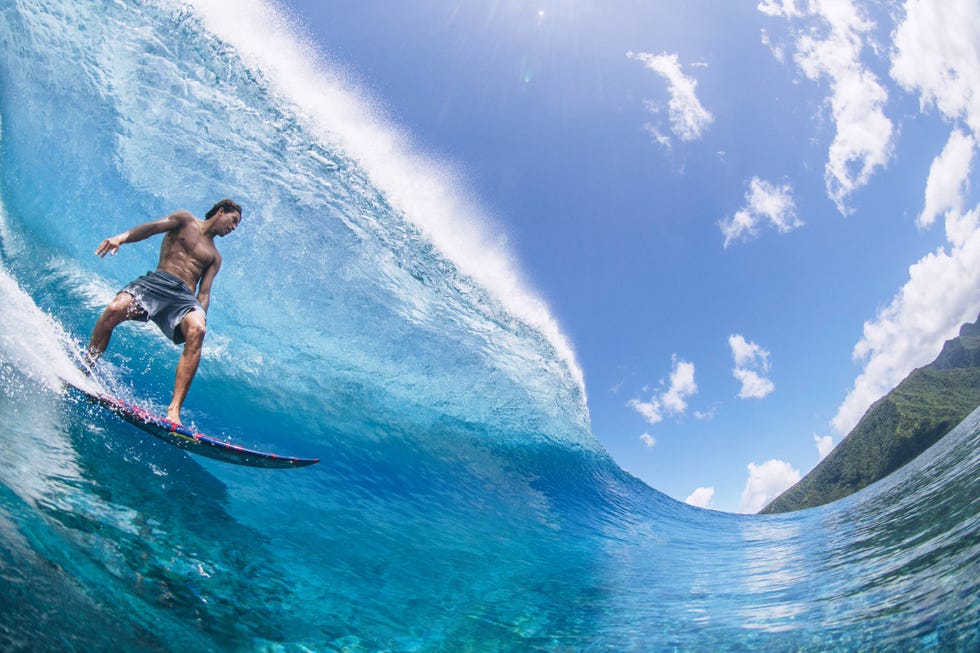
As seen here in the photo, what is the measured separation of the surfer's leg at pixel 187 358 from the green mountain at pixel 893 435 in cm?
3295

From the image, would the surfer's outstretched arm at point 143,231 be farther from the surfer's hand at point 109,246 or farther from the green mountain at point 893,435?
the green mountain at point 893,435

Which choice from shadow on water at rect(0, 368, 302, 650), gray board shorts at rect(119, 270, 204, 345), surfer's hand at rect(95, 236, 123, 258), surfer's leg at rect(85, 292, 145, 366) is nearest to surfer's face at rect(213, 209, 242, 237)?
gray board shorts at rect(119, 270, 204, 345)

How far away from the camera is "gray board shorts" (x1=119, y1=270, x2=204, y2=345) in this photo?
3.88 meters

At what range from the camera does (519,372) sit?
44.2 feet

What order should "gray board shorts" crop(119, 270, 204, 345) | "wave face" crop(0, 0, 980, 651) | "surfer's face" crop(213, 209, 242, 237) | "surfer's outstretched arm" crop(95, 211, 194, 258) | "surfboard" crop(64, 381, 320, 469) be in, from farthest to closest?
1. "surfer's face" crop(213, 209, 242, 237)
2. "gray board shorts" crop(119, 270, 204, 345)
3. "surfer's outstretched arm" crop(95, 211, 194, 258)
4. "surfboard" crop(64, 381, 320, 469)
5. "wave face" crop(0, 0, 980, 651)

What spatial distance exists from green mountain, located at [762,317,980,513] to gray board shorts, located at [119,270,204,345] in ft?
109

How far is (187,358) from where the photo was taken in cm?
376

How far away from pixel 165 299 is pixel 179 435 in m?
1.37

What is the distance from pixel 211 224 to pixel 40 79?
8.16 m

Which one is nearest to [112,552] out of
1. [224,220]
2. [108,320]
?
[108,320]

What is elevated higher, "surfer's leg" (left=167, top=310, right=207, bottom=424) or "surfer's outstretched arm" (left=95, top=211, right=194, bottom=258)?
"surfer's outstretched arm" (left=95, top=211, right=194, bottom=258)

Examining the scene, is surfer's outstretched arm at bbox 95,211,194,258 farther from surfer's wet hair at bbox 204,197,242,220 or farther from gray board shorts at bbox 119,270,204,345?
gray board shorts at bbox 119,270,204,345

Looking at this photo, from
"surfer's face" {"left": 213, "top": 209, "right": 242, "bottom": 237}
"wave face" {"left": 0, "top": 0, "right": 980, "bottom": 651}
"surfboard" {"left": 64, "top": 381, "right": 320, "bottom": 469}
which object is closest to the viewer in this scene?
"wave face" {"left": 0, "top": 0, "right": 980, "bottom": 651}

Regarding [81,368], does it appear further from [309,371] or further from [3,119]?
[3,119]
